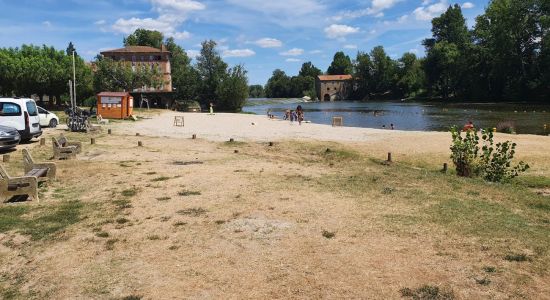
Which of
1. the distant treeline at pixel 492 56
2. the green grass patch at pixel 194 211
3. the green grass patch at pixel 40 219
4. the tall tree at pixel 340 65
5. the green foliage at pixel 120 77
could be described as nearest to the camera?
the green grass patch at pixel 40 219

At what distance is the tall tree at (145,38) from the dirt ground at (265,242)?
8518cm

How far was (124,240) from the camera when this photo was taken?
22.7ft

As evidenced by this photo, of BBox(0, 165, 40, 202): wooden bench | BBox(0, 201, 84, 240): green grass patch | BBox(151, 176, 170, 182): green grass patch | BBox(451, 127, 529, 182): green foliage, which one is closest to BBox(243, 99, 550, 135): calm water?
BBox(451, 127, 529, 182): green foliage

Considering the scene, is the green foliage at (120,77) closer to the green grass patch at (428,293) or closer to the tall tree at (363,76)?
the green grass patch at (428,293)

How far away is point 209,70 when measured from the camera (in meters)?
79.1

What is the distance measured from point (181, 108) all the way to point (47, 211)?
60866 mm

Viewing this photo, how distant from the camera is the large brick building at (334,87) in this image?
16875cm

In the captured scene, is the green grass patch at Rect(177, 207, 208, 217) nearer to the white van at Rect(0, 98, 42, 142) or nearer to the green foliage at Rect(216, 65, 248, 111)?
the white van at Rect(0, 98, 42, 142)

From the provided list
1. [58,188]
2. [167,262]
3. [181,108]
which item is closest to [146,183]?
[58,188]

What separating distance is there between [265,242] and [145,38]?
93.5 meters

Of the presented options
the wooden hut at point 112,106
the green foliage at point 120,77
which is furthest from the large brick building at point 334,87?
the wooden hut at point 112,106

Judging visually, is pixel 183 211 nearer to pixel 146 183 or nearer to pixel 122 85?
pixel 146 183

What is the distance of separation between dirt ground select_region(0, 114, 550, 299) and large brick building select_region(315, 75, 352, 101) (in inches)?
6271

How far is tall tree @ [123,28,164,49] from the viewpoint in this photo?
92312mm
